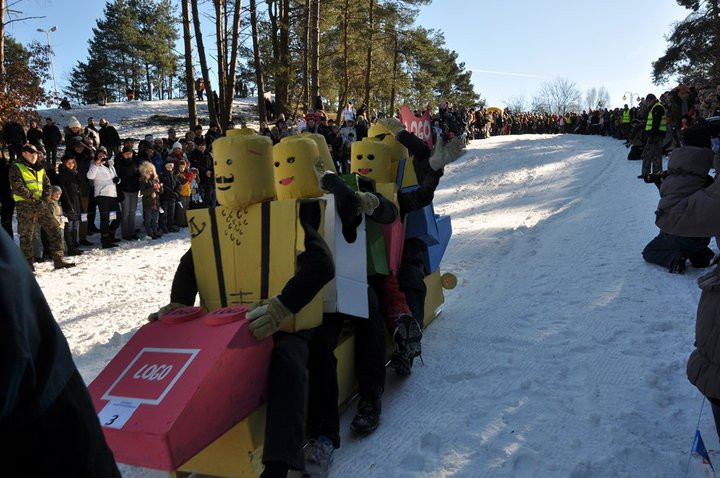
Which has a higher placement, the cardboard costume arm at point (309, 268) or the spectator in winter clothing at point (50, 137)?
the spectator in winter clothing at point (50, 137)

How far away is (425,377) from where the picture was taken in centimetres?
404

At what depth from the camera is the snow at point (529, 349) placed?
9.80ft

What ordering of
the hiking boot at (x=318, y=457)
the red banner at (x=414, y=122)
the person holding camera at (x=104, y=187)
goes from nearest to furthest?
1. the hiking boot at (x=318, y=457)
2. the red banner at (x=414, y=122)
3. the person holding camera at (x=104, y=187)

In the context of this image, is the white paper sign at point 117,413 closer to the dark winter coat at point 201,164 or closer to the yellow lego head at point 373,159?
the yellow lego head at point 373,159

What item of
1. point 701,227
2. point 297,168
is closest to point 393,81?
point 297,168

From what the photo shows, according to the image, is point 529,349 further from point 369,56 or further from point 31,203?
point 369,56

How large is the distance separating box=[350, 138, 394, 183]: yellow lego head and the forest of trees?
12.7 meters

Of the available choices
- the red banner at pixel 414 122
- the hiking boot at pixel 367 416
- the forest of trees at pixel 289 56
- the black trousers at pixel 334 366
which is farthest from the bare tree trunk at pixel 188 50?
the hiking boot at pixel 367 416

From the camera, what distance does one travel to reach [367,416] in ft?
11.0

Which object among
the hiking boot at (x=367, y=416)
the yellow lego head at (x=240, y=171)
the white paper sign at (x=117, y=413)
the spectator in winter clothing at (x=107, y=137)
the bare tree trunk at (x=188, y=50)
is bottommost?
A: the hiking boot at (x=367, y=416)

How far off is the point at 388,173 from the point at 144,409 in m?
2.98

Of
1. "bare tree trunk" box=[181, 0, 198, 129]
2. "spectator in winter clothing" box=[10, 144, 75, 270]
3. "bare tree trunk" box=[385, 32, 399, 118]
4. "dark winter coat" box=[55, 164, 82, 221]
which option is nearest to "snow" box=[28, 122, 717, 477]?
→ "spectator in winter clothing" box=[10, 144, 75, 270]

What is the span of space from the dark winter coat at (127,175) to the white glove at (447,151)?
7.45 metres

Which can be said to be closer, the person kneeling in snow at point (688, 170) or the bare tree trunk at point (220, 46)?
the person kneeling in snow at point (688, 170)
